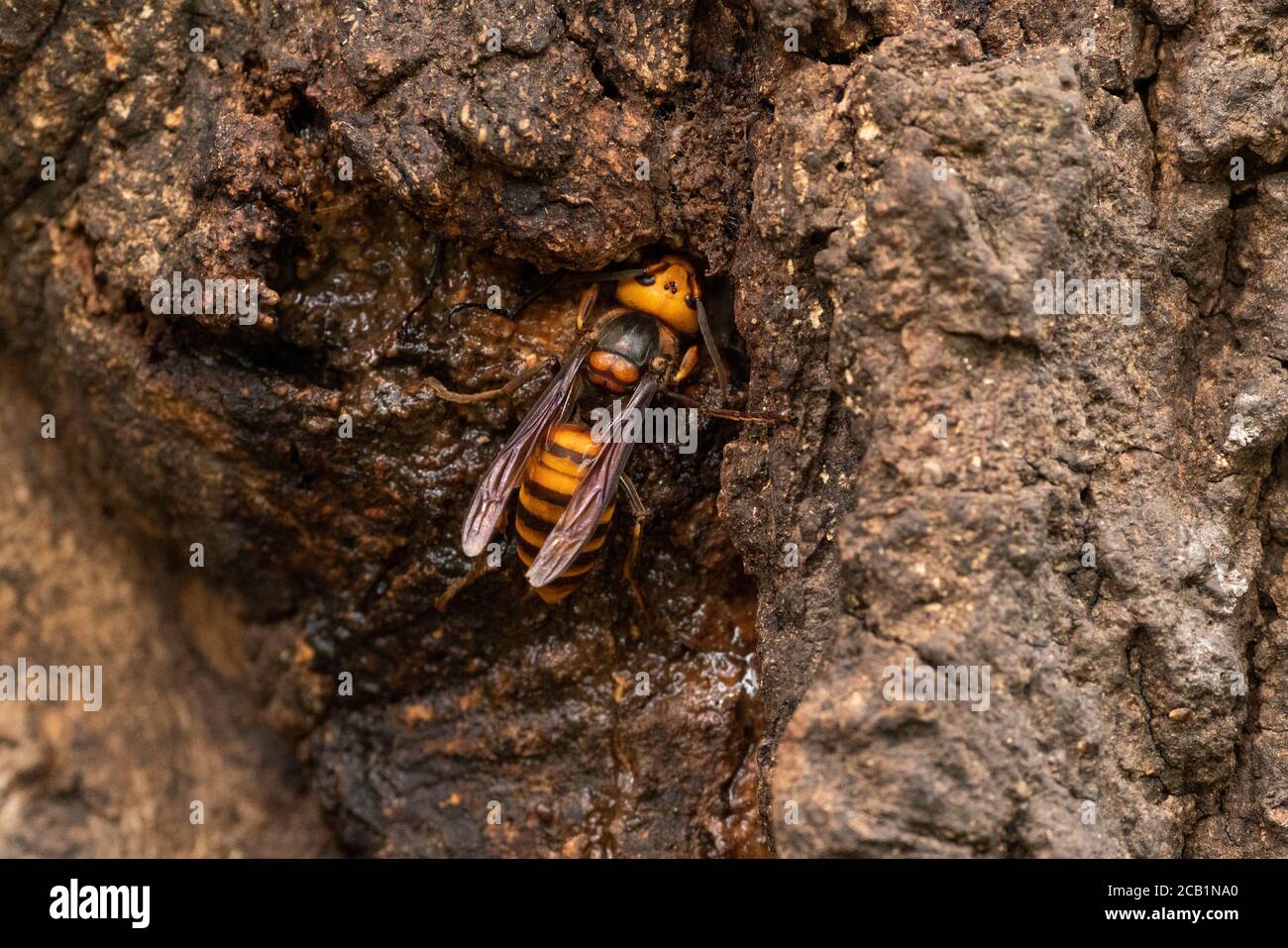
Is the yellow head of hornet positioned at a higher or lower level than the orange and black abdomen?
higher

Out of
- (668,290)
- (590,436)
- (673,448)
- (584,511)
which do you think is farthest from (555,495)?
(668,290)

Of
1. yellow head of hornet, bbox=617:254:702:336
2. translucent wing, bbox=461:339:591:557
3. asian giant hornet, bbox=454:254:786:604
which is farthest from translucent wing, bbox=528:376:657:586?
yellow head of hornet, bbox=617:254:702:336

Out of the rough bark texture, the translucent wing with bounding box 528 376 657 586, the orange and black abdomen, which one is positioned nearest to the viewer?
the rough bark texture

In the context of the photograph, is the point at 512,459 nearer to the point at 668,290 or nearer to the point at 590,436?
the point at 590,436

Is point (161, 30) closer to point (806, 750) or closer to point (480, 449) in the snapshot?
point (480, 449)

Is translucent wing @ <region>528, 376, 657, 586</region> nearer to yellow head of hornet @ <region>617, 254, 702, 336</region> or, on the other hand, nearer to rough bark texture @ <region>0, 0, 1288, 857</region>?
rough bark texture @ <region>0, 0, 1288, 857</region>

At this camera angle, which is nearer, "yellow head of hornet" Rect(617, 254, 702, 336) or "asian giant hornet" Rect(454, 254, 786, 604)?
"asian giant hornet" Rect(454, 254, 786, 604)

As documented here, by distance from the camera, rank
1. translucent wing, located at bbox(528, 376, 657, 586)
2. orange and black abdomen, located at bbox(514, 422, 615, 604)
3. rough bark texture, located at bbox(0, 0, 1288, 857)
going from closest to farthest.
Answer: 1. rough bark texture, located at bbox(0, 0, 1288, 857)
2. translucent wing, located at bbox(528, 376, 657, 586)
3. orange and black abdomen, located at bbox(514, 422, 615, 604)

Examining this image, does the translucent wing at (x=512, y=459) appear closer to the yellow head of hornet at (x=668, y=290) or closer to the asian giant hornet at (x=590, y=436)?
the asian giant hornet at (x=590, y=436)
